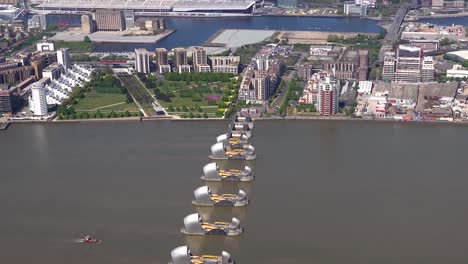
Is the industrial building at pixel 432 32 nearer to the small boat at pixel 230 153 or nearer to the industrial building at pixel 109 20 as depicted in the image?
the industrial building at pixel 109 20

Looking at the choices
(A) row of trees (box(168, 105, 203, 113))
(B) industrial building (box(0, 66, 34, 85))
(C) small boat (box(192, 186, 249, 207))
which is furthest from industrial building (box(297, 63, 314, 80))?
(C) small boat (box(192, 186, 249, 207))

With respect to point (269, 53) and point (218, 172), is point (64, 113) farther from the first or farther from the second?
point (269, 53)

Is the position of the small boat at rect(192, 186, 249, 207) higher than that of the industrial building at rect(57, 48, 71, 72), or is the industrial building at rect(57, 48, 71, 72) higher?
the industrial building at rect(57, 48, 71, 72)

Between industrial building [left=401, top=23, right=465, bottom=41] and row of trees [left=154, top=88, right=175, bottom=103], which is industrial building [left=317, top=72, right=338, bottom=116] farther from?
industrial building [left=401, top=23, right=465, bottom=41]

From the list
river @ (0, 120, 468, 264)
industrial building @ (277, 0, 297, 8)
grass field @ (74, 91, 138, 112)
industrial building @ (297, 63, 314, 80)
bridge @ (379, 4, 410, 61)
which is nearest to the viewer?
river @ (0, 120, 468, 264)

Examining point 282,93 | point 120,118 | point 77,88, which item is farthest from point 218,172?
point 77,88

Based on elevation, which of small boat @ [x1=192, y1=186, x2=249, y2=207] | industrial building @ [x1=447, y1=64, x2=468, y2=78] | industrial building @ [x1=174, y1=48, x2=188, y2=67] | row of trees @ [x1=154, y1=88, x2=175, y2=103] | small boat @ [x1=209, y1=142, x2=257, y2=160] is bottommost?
small boat @ [x1=192, y1=186, x2=249, y2=207]
